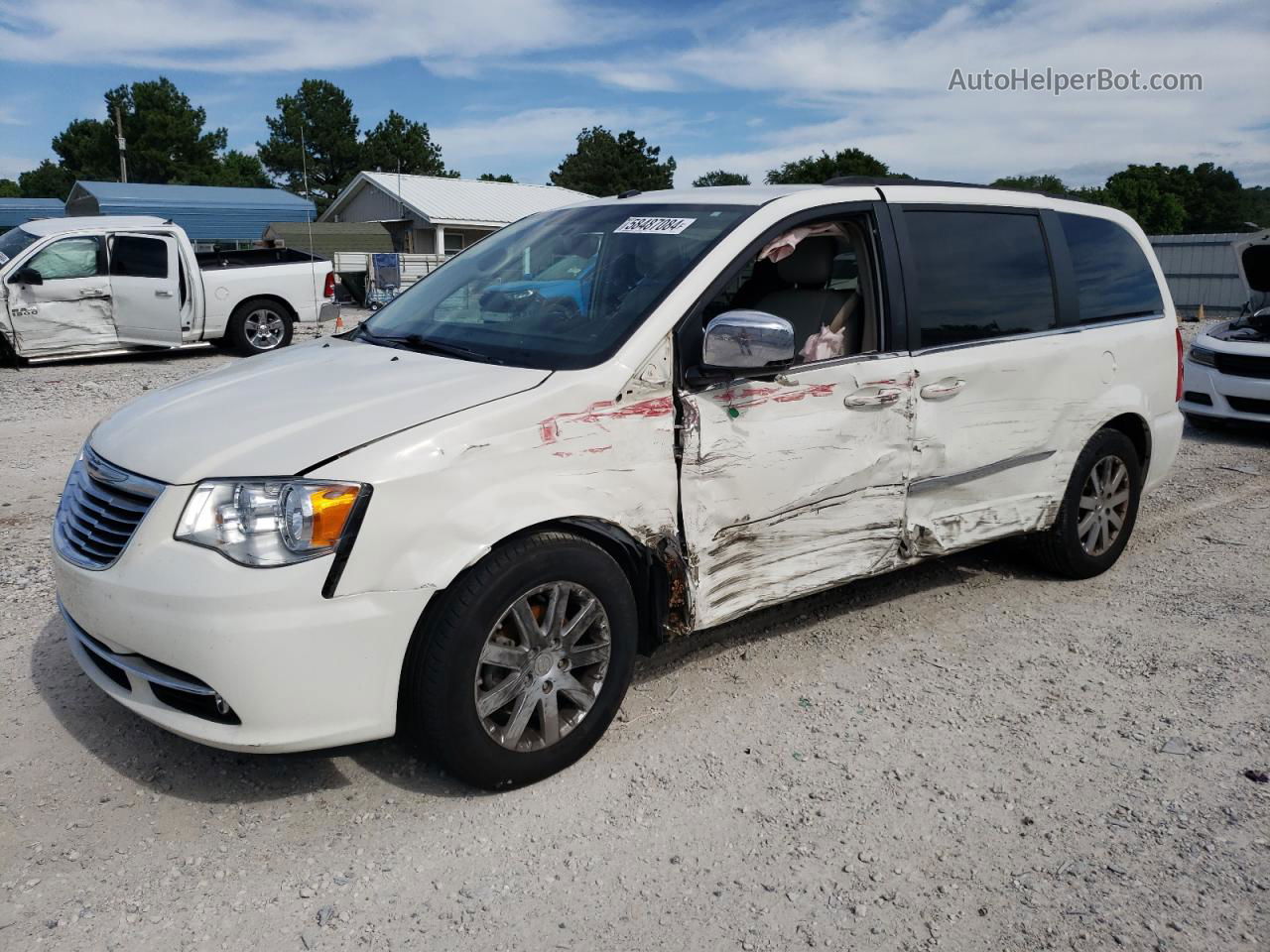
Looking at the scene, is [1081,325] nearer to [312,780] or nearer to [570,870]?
[570,870]

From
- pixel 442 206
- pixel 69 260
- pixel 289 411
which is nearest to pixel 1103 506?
pixel 289 411

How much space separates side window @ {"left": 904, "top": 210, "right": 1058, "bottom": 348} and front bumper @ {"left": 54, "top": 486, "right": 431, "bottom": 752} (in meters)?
2.51

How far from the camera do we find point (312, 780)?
Answer: 332 cm

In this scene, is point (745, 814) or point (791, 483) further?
point (791, 483)

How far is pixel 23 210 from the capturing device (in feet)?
126

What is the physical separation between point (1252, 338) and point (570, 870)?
930 cm

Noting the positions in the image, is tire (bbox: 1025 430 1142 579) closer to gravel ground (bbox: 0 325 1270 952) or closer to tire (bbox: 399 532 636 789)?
gravel ground (bbox: 0 325 1270 952)

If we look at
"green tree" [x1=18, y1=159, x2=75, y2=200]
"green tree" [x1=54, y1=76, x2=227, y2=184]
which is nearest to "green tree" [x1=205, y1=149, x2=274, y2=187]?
"green tree" [x1=54, y1=76, x2=227, y2=184]

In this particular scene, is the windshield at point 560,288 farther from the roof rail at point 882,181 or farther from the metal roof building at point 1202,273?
the metal roof building at point 1202,273

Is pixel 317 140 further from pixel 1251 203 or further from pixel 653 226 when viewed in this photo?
pixel 653 226

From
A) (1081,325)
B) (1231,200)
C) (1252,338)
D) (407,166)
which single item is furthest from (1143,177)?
(1081,325)

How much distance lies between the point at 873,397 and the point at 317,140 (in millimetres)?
90851

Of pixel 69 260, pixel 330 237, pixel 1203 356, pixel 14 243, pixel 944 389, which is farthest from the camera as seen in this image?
pixel 330 237

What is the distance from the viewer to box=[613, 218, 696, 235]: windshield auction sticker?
3.90m
